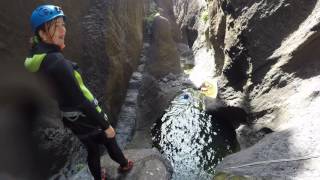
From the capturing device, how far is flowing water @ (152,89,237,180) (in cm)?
862

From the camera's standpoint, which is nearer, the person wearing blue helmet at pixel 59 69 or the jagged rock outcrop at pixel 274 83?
the person wearing blue helmet at pixel 59 69

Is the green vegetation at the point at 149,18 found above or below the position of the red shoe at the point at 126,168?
below

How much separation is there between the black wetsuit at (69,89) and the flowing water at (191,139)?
369cm

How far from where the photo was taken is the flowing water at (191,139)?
339 inches

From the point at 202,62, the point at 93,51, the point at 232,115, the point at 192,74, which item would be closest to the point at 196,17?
the point at 202,62

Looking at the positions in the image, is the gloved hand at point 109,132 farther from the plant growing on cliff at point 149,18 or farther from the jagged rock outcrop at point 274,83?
the plant growing on cliff at point 149,18

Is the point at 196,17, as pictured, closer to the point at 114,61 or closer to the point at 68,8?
the point at 114,61

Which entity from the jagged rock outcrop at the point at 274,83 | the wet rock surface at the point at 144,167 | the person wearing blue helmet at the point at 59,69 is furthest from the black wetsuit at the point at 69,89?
the jagged rock outcrop at the point at 274,83

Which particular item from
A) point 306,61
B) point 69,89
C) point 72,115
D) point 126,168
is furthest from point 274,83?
point 69,89

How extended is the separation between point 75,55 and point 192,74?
8839 millimetres

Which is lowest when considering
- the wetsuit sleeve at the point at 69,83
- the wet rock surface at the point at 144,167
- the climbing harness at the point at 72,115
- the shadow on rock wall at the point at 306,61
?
the wet rock surface at the point at 144,167

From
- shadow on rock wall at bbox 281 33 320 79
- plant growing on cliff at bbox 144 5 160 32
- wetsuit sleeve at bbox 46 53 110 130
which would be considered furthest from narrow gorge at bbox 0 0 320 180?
wetsuit sleeve at bbox 46 53 110 130

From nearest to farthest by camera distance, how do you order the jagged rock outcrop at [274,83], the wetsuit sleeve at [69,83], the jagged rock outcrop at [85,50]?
the wetsuit sleeve at [69,83], the jagged rock outcrop at [274,83], the jagged rock outcrop at [85,50]

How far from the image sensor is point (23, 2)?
6121mm
